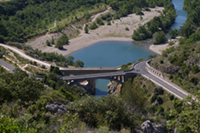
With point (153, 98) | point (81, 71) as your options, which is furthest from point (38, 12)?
point (153, 98)

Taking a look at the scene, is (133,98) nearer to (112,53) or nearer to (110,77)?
(110,77)

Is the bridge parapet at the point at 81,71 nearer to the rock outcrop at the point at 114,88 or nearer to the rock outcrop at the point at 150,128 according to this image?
the rock outcrop at the point at 114,88

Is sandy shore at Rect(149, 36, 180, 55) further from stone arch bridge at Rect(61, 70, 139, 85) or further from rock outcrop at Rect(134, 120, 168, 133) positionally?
rock outcrop at Rect(134, 120, 168, 133)

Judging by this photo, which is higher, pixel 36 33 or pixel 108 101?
pixel 108 101

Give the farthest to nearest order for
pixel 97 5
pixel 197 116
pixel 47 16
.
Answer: pixel 97 5, pixel 47 16, pixel 197 116

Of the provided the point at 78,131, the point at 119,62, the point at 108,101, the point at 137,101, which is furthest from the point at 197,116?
the point at 119,62

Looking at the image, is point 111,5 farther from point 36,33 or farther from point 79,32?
point 36,33
